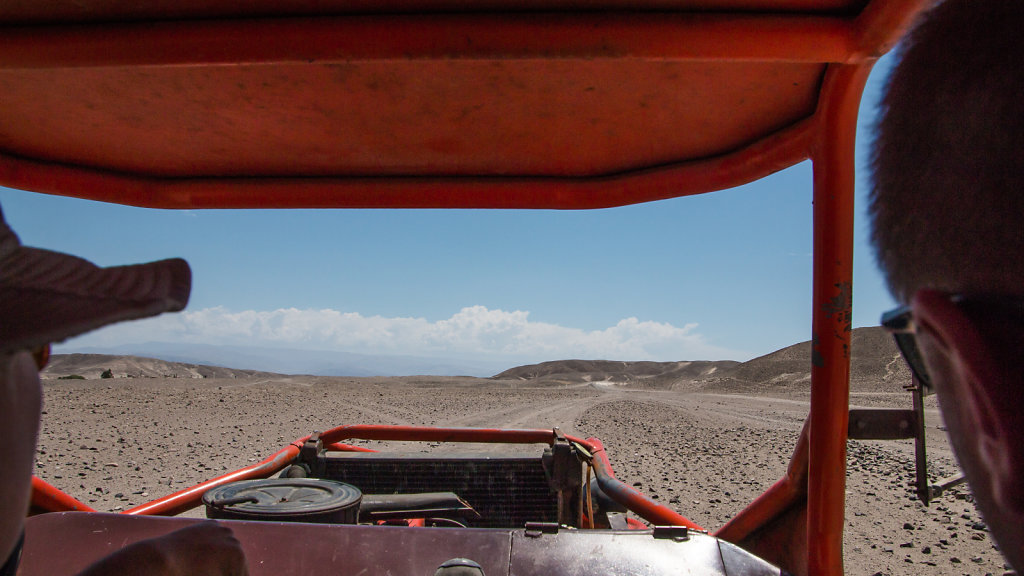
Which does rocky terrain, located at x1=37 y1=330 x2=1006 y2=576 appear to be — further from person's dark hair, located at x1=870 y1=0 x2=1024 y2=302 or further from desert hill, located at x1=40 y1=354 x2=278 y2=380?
desert hill, located at x1=40 y1=354 x2=278 y2=380

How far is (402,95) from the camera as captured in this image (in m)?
1.47

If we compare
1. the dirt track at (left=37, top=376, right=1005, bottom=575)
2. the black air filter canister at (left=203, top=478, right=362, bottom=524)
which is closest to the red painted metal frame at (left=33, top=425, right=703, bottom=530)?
the black air filter canister at (left=203, top=478, right=362, bottom=524)

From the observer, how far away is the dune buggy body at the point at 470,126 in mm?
1085

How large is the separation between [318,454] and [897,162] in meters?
2.71

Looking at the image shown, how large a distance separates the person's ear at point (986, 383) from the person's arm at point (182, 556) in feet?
2.94

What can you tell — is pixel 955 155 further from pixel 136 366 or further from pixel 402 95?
pixel 136 366

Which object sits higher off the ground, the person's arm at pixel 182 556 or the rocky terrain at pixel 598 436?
the person's arm at pixel 182 556

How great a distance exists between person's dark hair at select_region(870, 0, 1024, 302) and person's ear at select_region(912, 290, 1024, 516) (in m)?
0.03

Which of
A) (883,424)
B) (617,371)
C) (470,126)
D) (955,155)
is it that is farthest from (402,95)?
(617,371)

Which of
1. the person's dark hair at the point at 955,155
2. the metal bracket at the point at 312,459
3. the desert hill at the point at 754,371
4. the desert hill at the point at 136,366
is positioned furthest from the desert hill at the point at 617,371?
the person's dark hair at the point at 955,155

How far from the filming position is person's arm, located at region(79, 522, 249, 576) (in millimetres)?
700

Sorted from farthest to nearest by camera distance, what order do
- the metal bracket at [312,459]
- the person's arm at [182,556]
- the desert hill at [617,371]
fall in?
1. the desert hill at [617,371]
2. the metal bracket at [312,459]
3. the person's arm at [182,556]

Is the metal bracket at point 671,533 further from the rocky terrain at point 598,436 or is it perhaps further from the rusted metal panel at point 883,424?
the rocky terrain at point 598,436

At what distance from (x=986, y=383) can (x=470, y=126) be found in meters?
1.41
